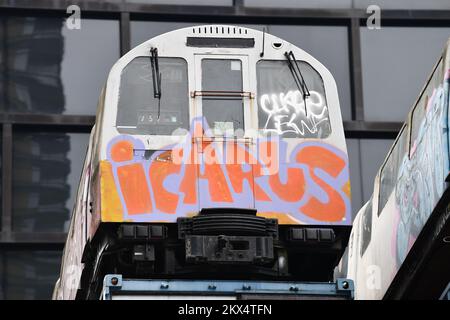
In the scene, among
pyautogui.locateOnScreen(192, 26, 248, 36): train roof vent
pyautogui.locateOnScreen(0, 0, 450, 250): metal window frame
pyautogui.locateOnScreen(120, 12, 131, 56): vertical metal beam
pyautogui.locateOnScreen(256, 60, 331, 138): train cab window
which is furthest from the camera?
pyautogui.locateOnScreen(120, 12, 131, 56): vertical metal beam

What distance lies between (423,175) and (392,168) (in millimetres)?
2072

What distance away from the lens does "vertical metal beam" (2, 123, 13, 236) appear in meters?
25.6

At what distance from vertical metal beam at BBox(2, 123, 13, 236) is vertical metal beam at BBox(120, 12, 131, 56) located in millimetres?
2676

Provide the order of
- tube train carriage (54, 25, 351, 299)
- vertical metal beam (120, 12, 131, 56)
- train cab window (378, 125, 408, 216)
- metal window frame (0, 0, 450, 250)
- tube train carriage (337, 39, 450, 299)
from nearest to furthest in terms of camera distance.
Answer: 1. tube train carriage (337, 39, 450, 299)
2. tube train carriage (54, 25, 351, 299)
3. train cab window (378, 125, 408, 216)
4. metal window frame (0, 0, 450, 250)
5. vertical metal beam (120, 12, 131, 56)

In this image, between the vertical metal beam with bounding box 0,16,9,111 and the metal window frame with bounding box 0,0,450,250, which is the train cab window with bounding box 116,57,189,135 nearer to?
the metal window frame with bounding box 0,0,450,250

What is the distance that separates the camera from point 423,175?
521 inches

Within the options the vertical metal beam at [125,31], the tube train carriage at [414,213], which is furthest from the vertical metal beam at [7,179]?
the tube train carriage at [414,213]

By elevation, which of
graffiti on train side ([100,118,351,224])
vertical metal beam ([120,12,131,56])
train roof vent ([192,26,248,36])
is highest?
vertical metal beam ([120,12,131,56])

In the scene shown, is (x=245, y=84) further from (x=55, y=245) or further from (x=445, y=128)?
(x=55, y=245)

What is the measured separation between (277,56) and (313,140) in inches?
42.2

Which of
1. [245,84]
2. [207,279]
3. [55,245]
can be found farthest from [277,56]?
[55,245]

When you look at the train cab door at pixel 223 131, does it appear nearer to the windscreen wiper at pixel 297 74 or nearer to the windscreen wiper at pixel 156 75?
the windscreen wiper at pixel 156 75

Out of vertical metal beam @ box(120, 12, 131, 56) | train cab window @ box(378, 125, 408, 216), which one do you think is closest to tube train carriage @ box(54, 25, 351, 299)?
train cab window @ box(378, 125, 408, 216)

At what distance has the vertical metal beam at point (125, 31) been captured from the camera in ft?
86.3
